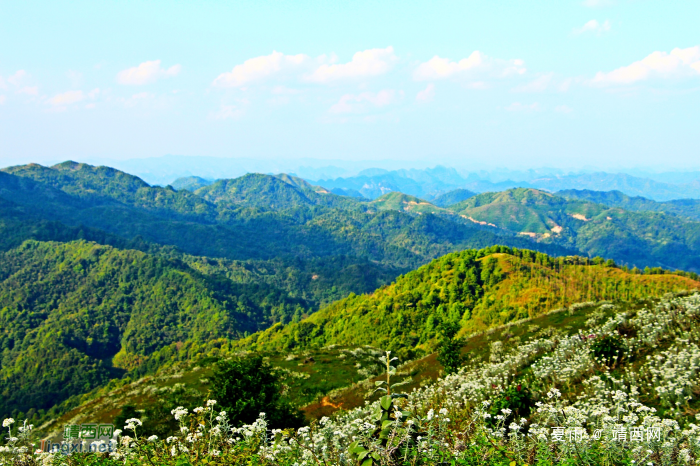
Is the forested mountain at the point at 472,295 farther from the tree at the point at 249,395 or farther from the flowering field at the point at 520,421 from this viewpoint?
the tree at the point at 249,395

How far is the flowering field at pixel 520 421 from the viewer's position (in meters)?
Result: 8.76

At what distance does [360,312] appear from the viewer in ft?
340

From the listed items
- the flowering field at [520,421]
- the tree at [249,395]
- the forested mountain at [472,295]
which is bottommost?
the forested mountain at [472,295]

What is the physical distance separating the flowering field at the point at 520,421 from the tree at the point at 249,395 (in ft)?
9.01

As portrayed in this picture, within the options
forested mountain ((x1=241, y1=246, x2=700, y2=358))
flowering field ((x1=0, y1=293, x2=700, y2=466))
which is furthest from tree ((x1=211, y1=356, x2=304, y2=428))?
forested mountain ((x1=241, y1=246, x2=700, y2=358))

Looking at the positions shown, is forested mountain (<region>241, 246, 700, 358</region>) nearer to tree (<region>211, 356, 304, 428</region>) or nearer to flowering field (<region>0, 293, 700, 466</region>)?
flowering field (<region>0, 293, 700, 466</region>)

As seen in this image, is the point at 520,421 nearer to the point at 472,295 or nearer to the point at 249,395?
the point at 249,395

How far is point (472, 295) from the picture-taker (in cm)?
8506

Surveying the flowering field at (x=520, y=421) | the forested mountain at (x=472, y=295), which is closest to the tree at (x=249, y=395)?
the flowering field at (x=520, y=421)

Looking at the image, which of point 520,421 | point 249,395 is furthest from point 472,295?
point 520,421

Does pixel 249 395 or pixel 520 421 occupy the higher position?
Answer: pixel 520 421

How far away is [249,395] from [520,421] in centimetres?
1551

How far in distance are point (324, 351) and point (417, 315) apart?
3688 centimetres

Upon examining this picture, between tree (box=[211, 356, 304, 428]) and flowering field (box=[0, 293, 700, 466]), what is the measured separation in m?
2.75
